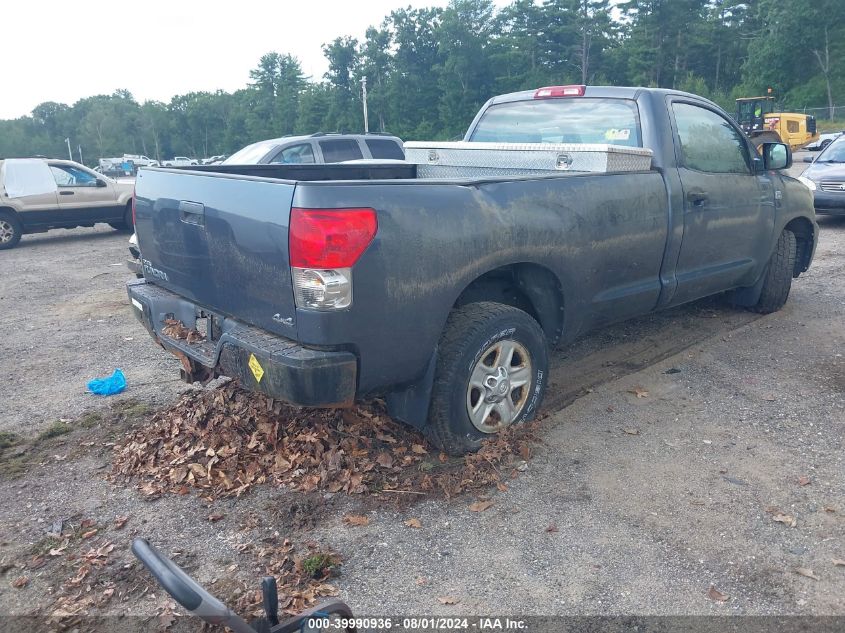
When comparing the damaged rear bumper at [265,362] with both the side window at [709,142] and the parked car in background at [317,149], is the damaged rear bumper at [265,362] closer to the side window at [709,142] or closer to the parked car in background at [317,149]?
the side window at [709,142]

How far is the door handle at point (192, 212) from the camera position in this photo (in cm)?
359

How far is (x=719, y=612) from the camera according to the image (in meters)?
2.73

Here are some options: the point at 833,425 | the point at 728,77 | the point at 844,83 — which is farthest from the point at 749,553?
the point at 728,77

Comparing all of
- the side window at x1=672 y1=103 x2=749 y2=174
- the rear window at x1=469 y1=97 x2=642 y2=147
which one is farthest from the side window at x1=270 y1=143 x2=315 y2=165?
the side window at x1=672 y1=103 x2=749 y2=174

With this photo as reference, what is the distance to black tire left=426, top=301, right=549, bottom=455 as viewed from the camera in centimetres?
364

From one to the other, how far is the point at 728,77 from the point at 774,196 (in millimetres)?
75634

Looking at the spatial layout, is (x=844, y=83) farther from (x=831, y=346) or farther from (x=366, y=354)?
(x=366, y=354)

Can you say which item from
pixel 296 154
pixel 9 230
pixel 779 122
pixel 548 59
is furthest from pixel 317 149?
pixel 548 59

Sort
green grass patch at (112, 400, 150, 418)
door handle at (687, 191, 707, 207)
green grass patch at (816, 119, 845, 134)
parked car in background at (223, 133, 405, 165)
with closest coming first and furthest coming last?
green grass patch at (112, 400, 150, 418) → door handle at (687, 191, 707, 207) → parked car in background at (223, 133, 405, 165) → green grass patch at (816, 119, 845, 134)

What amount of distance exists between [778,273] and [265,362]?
5025 mm

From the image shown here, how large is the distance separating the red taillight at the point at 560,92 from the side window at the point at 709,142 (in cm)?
72

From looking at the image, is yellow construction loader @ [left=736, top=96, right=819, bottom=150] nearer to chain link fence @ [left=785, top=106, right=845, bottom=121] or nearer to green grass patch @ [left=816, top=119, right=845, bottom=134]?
green grass patch @ [left=816, top=119, right=845, bottom=134]

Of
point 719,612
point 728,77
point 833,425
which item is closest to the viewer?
point 719,612

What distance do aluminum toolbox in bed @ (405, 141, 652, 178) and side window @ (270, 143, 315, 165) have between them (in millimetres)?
5764
